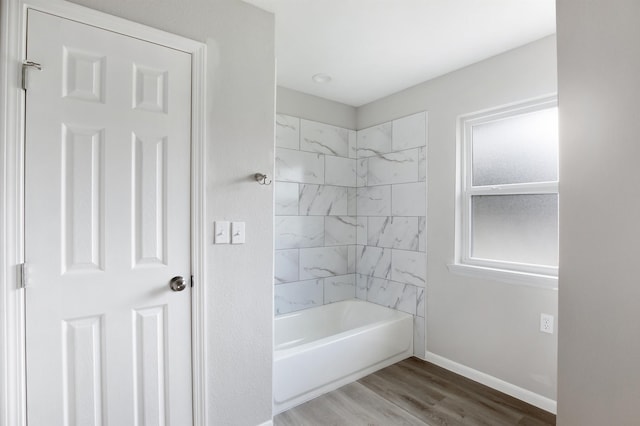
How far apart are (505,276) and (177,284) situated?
2.18m

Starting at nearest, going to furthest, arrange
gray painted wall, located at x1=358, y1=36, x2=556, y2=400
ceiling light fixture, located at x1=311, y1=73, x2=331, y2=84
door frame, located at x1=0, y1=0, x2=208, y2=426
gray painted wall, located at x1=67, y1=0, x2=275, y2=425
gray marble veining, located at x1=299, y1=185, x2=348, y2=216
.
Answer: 1. door frame, located at x1=0, y1=0, x2=208, y2=426
2. gray painted wall, located at x1=67, y1=0, x2=275, y2=425
3. gray painted wall, located at x1=358, y1=36, x2=556, y2=400
4. ceiling light fixture, located at x1=311, y1=73, x2=331, y2=84
5. gray marble veining, located at x1=299, y1=185, x2=348, y2=216

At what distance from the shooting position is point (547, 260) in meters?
2.20

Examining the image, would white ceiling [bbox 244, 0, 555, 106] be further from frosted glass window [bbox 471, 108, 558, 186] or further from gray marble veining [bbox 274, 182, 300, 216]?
gray marble veining [bbox 274, 182, 300, 216]

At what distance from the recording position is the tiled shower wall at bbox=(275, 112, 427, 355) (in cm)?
297

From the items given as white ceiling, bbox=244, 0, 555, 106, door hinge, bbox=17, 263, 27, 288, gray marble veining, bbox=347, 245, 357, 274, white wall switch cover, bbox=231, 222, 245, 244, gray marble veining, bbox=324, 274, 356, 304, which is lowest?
gray marble veining, bbox=324, 274, 356, 304

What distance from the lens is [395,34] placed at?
2.12 m

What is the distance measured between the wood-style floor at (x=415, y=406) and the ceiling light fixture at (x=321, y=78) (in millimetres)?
2547

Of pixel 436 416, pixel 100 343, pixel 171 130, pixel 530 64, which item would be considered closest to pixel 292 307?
pixel 436 416

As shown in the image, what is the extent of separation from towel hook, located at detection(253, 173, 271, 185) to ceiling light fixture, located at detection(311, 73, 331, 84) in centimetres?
136

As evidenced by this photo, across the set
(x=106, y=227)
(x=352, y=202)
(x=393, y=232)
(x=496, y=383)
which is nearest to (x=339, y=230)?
(x=352, y=202)

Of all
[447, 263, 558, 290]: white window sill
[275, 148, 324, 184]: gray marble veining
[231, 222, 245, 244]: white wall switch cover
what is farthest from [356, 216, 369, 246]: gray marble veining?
[231, 222, 245, 244]: white wall switch cover

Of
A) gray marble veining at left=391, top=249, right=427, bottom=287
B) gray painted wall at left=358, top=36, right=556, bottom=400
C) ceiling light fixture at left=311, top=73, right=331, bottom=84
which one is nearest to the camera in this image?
gray painted wall at left=358, top=36, right=556, bottom=400

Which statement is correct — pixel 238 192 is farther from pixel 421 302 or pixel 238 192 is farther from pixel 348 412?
pixel 421 302

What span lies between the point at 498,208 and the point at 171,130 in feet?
7.66
